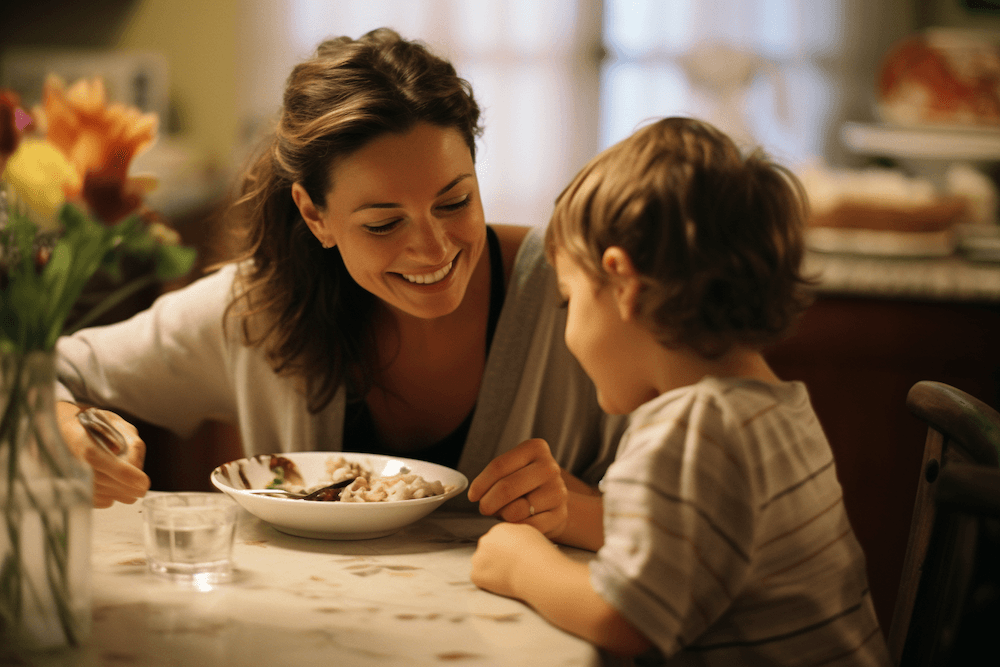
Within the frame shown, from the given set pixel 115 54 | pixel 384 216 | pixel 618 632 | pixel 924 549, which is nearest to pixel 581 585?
pixel 618 632

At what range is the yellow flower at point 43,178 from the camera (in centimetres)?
62

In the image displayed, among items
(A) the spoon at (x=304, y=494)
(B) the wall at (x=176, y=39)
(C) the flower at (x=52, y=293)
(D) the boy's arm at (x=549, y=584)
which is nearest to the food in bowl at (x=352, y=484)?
(A) the spoon at (x=304, y=494)

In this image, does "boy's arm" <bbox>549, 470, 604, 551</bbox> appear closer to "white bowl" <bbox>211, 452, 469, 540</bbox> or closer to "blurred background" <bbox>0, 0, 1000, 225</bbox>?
"white bowl" <bbox>211, 452, 469, 540</bbox>

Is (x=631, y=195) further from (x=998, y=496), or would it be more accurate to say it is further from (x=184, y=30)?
(x=184, y=30)

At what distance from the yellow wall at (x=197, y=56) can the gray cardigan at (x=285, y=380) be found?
2.42 metres

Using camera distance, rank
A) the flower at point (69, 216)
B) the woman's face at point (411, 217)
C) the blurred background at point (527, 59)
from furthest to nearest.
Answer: the blurred background at point (527, 59)
the woman's face at point (411, 217)
the flower at point (69, 216)

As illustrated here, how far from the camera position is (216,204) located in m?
3.27

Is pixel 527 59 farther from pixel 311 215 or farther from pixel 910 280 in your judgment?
pixel 311 215

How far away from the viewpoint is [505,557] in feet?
2.68

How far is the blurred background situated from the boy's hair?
108 inches

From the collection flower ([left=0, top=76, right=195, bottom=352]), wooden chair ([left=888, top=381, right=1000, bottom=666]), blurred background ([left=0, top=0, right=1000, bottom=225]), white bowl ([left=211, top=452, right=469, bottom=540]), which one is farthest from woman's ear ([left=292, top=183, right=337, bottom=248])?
blurred background ([left=0, top=0, right=1000, bottom=225])

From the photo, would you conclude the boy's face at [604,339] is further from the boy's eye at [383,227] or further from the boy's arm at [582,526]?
the boy's eye at [383,227]

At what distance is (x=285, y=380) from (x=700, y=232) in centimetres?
74

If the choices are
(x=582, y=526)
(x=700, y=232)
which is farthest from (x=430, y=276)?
(x=700, y=232)
